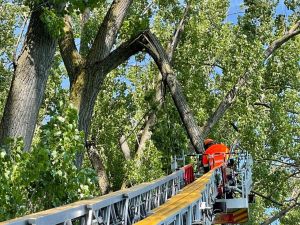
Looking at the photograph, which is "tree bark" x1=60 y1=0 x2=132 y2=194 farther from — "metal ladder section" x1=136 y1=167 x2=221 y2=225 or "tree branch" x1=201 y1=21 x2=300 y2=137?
"tree branch" x1=201 y1=21 x2=300 y2=137

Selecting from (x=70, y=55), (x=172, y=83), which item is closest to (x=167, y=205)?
(x=70, y=55)

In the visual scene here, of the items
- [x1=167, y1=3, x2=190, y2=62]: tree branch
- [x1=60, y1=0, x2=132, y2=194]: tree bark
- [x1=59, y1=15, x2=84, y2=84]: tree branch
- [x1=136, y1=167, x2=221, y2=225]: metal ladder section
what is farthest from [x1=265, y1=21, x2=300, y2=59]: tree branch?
[x1=136, y1=167, x2=221, y2=225]: metal ladder section

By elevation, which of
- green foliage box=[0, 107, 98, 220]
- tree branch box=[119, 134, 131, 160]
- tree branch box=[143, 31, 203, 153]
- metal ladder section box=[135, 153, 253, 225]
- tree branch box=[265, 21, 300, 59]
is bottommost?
metal ladder section box=[135, 153, 253, 225]

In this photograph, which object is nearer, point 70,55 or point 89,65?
point 89,65

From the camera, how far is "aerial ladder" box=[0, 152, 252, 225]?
4918 mm

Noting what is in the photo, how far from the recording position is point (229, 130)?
2464cm

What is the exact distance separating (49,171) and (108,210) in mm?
2459

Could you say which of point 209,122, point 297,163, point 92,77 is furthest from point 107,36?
point 297,163

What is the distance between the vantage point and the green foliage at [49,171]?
292 inches

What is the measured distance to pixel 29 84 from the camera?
8.09 meters

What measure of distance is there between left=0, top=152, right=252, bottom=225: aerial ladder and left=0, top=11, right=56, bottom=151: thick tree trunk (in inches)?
72.4

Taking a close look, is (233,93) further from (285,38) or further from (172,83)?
(172,83)

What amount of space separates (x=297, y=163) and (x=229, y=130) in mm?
3219

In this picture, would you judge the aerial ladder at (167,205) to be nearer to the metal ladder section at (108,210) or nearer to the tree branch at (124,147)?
the metal ladder section at (108,210)
